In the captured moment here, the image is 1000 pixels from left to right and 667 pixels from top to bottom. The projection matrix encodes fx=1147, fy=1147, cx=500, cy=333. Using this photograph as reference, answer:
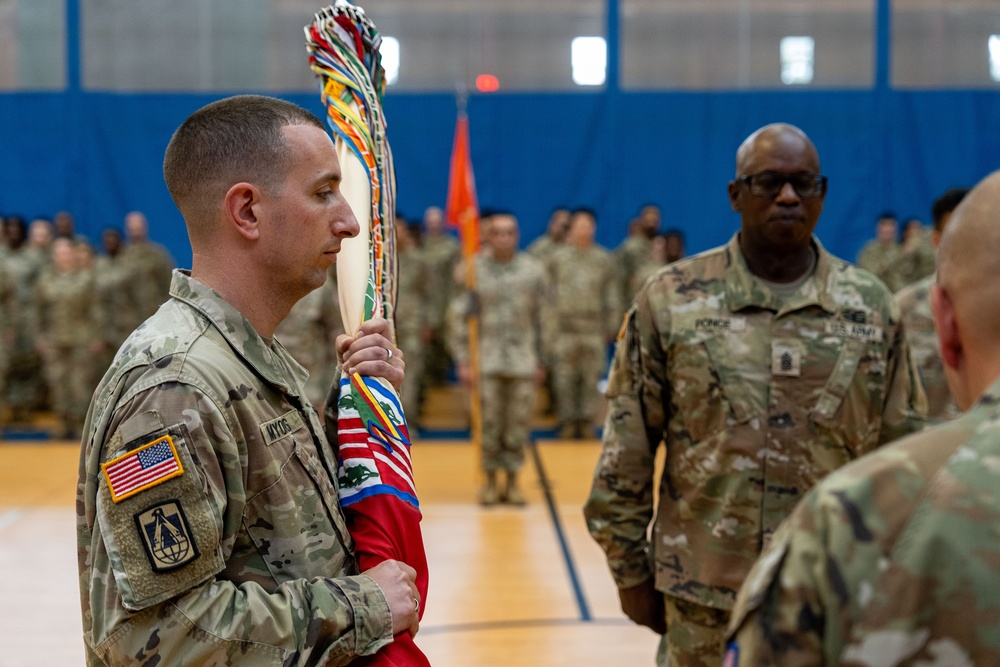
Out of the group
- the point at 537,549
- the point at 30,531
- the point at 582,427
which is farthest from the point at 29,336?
the point at 537,549

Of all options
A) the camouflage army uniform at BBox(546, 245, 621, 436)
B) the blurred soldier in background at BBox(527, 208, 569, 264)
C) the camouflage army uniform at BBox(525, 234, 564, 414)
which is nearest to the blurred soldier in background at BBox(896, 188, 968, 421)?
the camouflage army uniform at BBox(546, 245, 621, 436)

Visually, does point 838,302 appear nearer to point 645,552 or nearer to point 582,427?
point 645,552

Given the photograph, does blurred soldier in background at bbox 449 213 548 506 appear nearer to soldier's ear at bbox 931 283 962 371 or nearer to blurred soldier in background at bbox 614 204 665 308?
blurred soldier in background at bbox 614 204 665 308

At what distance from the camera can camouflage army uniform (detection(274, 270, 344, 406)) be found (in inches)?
312

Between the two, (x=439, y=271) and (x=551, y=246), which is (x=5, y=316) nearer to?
(x=439, y=271)

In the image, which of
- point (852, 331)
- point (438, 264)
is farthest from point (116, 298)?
point (852, 331)

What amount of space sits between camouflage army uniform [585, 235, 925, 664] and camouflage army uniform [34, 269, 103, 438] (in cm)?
834

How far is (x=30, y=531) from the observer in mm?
6707

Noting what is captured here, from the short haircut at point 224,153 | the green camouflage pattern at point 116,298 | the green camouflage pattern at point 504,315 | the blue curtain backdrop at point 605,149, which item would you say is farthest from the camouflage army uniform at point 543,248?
the short haircut at point 224,153

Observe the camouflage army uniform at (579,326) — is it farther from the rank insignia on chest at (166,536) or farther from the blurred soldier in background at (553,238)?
the rank insignia on chest at (166,536)

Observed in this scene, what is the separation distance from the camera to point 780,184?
8.71 ft

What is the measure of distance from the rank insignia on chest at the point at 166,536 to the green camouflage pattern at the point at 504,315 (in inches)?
242

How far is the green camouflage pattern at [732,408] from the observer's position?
2.59 m

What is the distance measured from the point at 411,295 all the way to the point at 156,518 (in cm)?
869
